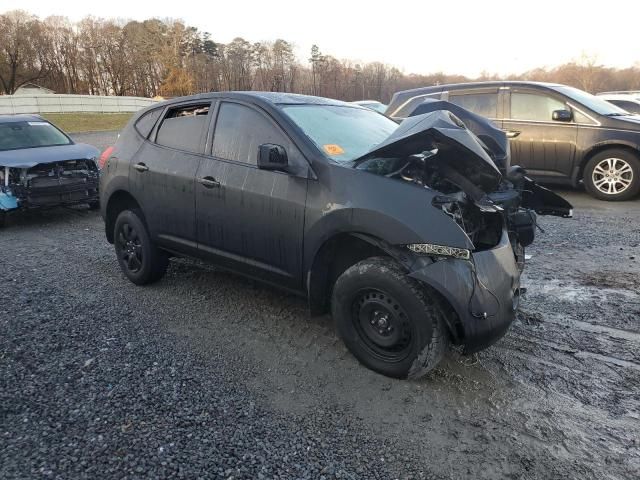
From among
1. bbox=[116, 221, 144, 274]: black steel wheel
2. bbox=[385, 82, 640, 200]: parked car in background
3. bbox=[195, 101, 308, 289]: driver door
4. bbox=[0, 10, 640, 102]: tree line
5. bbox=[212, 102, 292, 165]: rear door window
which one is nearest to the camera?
bbox=[195, 101, 308, 289]: driver door

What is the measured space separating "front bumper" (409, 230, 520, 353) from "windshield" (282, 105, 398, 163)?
1106mm

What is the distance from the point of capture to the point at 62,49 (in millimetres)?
63750

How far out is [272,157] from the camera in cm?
343

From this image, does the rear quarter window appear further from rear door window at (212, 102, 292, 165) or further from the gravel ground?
the gravel ground

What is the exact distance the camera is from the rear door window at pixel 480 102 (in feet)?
29.3

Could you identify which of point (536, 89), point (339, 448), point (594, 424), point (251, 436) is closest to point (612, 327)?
point (594, 424)

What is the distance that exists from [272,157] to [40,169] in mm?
5947

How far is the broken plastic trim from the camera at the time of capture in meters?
2.85

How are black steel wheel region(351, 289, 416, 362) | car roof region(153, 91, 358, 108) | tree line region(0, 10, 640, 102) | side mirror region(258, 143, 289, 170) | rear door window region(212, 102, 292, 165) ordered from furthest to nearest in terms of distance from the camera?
tree line region(0, 10, 640, 102), car roof region(153, 91, 358, 108), rear door window region(212, 102, 292, 165), side mirror region(258, 143, 289, 170), black steel wheel region(351, 289, 416, 362)

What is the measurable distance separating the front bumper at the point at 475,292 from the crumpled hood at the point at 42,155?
7.06 meters

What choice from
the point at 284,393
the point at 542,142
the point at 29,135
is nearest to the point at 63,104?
the point at 29,135

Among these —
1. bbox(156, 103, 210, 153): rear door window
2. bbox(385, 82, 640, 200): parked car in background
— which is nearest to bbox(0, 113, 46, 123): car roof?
bbox(156, 103, 210, 153): rear door window

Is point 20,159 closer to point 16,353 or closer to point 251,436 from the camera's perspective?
point 16,353

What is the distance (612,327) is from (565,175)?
5.32 metres
